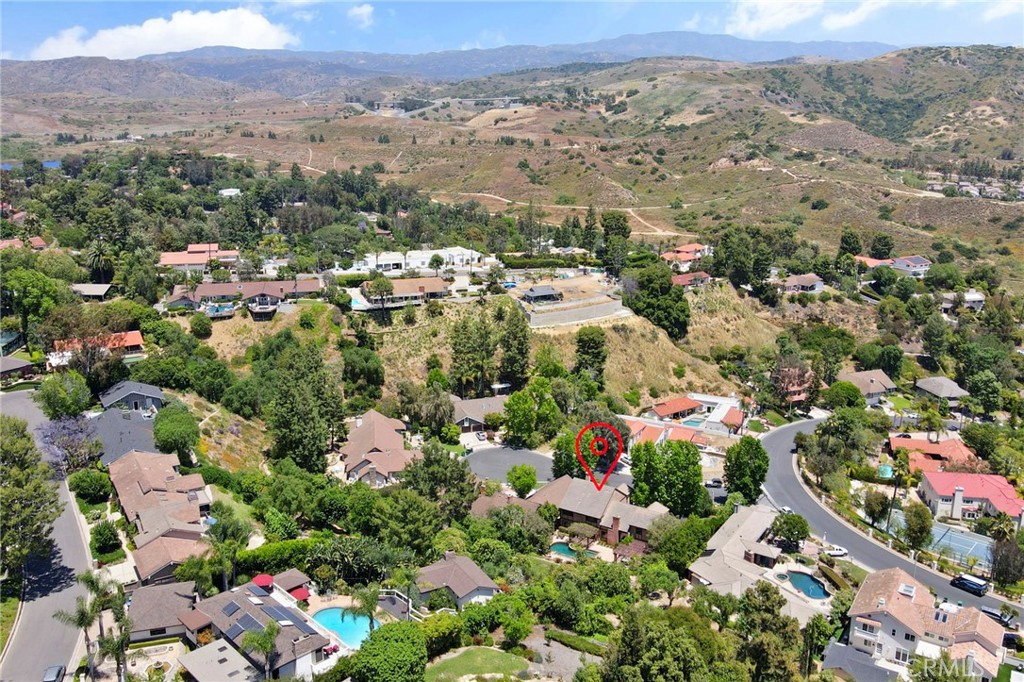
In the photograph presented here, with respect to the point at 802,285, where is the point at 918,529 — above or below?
below

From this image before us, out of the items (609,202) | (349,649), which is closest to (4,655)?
(349,649)

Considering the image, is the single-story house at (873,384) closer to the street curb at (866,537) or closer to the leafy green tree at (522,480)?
the street curb at (866,537)

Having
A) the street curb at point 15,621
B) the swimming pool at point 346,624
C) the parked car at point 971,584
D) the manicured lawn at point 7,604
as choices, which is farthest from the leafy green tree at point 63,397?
the parked car at point 971,584

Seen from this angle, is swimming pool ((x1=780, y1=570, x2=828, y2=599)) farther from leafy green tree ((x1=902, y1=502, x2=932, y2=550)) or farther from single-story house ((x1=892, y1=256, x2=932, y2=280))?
single-story house ((x1=892, y1=256, x2=932, y2=280))

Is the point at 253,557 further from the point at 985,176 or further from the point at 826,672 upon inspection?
the point at 985,176

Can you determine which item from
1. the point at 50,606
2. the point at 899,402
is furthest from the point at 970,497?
the point at 50,606

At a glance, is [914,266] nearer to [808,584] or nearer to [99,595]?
[808,584]

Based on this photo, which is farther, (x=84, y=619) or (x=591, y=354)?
(x=591, y=354)
